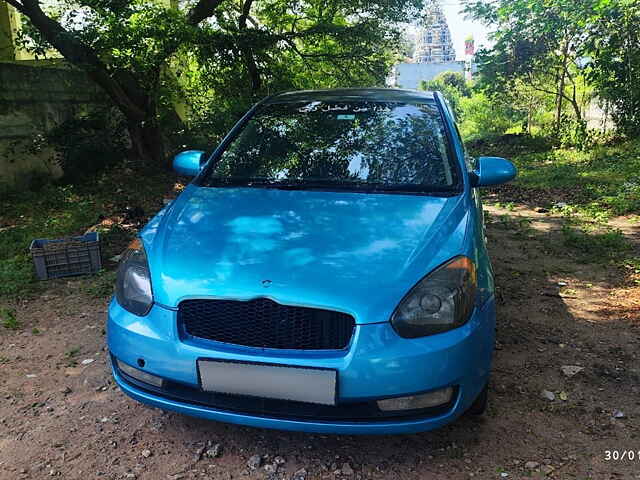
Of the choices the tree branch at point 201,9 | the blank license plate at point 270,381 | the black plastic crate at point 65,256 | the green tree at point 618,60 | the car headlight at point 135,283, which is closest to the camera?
the blank license plate at point 270,381

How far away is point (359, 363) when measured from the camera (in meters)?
1.92

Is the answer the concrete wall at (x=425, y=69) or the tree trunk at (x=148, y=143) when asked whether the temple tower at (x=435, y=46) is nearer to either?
the concrete wall at (x=425, y=69)

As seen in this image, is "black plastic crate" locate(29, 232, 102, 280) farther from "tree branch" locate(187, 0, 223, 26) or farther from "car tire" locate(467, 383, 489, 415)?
"tree branch" locate(187, 0, 223, 26)

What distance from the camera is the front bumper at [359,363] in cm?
193

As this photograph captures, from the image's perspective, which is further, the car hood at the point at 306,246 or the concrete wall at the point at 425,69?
the concrete wall at the point at 425,69

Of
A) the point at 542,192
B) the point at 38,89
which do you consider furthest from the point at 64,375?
the point at 542,192

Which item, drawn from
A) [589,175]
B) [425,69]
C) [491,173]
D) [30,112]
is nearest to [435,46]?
[425,69]

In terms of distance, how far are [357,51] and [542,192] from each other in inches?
176

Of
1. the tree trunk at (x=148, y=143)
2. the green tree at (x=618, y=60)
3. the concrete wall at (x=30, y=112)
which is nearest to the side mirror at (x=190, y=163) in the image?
the concrete wall at (x=30, y=112)

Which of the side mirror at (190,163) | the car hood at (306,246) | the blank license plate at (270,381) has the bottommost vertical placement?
the blank license plate at (270,381)

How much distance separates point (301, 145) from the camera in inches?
127

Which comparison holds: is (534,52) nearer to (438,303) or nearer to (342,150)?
(342,150)

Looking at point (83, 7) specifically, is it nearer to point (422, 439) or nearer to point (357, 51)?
point (357, 51)

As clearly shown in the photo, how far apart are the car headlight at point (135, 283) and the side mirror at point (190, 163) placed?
1000 mm
